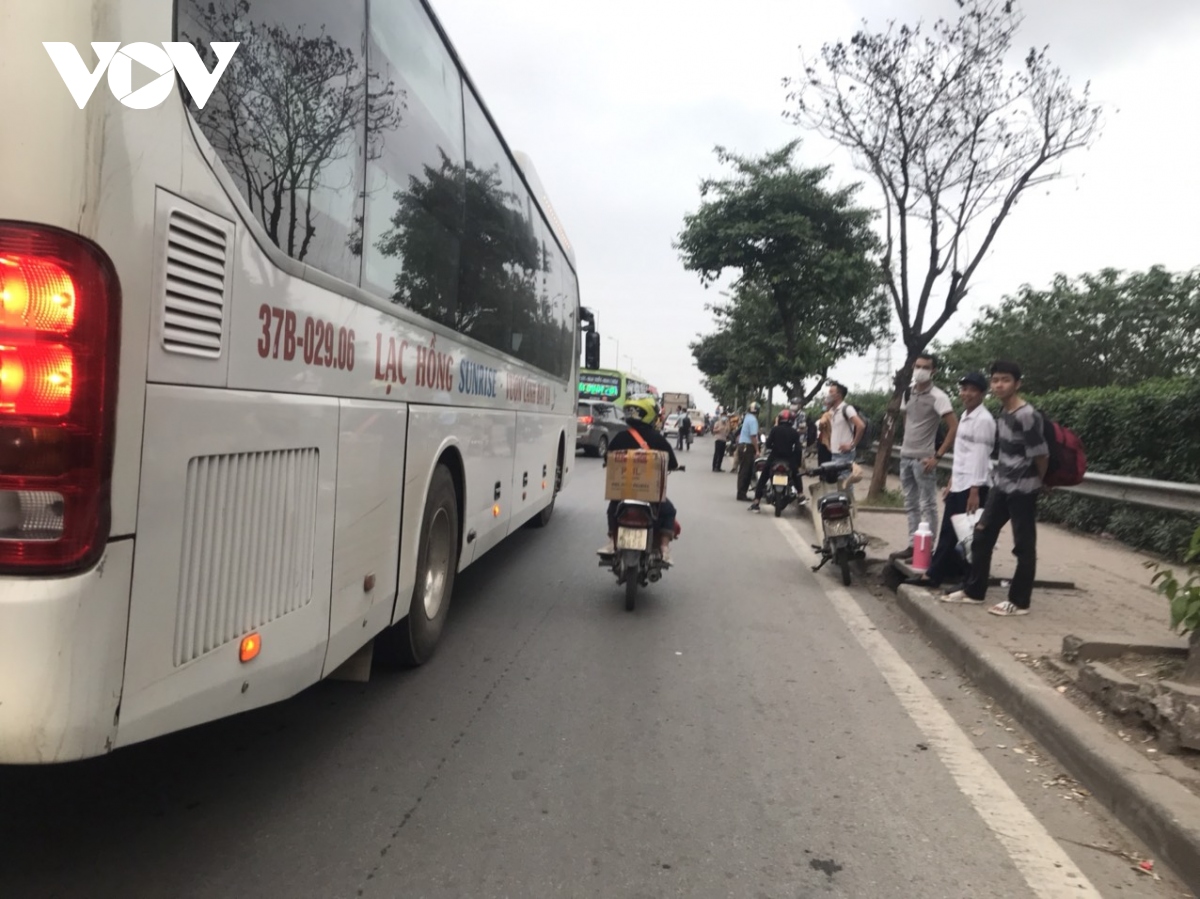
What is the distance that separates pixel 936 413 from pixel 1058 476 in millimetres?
1696

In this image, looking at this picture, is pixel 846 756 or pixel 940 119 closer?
pixel 846 756

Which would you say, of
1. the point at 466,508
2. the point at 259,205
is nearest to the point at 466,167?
the point at 466,508

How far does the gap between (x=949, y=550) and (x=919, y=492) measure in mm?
745

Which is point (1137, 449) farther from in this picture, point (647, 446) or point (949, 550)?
point (647, 446)

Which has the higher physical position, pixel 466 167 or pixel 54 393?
pixel 466 167

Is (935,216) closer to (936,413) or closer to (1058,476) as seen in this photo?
(936,413)

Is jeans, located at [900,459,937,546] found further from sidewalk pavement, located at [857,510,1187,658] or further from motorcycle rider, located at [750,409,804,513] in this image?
motorcycle rider, located at [750,409,804,513]

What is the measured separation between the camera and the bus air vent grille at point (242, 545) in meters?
2.63

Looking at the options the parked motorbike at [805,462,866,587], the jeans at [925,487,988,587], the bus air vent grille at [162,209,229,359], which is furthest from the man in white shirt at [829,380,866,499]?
the bus air vent grille at [162,209,229,359]

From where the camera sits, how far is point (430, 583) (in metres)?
5.45

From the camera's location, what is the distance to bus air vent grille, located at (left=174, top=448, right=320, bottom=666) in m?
2.63

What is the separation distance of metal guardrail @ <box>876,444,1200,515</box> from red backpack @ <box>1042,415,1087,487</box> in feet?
11.9

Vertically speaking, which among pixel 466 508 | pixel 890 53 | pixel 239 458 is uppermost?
pixel 890 53

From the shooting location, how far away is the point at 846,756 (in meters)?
4.18
